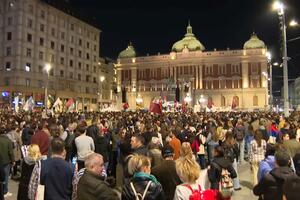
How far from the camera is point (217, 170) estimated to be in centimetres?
688

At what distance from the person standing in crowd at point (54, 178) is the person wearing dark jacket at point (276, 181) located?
2.80 metres

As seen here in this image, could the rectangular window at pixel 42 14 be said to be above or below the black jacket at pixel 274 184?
above

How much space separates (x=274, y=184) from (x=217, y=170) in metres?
1.91

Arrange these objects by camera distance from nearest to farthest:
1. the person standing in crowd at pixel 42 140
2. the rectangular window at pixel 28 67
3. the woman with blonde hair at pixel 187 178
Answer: the woman with blonde hair at pixel 187 178, the person standing in crowd at pixel 42 140, the rectangular window at pixel 28 67

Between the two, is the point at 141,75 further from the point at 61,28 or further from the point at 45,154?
the point at 45,154

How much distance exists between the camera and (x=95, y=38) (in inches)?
3273

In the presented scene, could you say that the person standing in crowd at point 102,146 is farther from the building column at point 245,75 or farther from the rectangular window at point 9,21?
the building column at point 245,75

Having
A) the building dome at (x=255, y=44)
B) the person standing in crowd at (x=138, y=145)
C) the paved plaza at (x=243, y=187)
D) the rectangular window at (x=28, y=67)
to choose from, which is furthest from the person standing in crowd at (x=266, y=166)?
the building dome at (x=255, y=44)

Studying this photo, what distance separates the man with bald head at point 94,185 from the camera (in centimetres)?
442

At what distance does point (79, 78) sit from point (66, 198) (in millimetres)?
72364

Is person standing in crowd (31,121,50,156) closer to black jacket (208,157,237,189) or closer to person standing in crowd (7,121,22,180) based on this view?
person standing in crowd (7,121,22,180)

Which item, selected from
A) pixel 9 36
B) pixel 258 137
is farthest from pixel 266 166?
pixel 9 36

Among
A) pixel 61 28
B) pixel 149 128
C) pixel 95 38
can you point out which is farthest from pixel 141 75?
pixel 149 128

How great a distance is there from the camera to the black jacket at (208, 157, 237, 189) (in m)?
6.73
